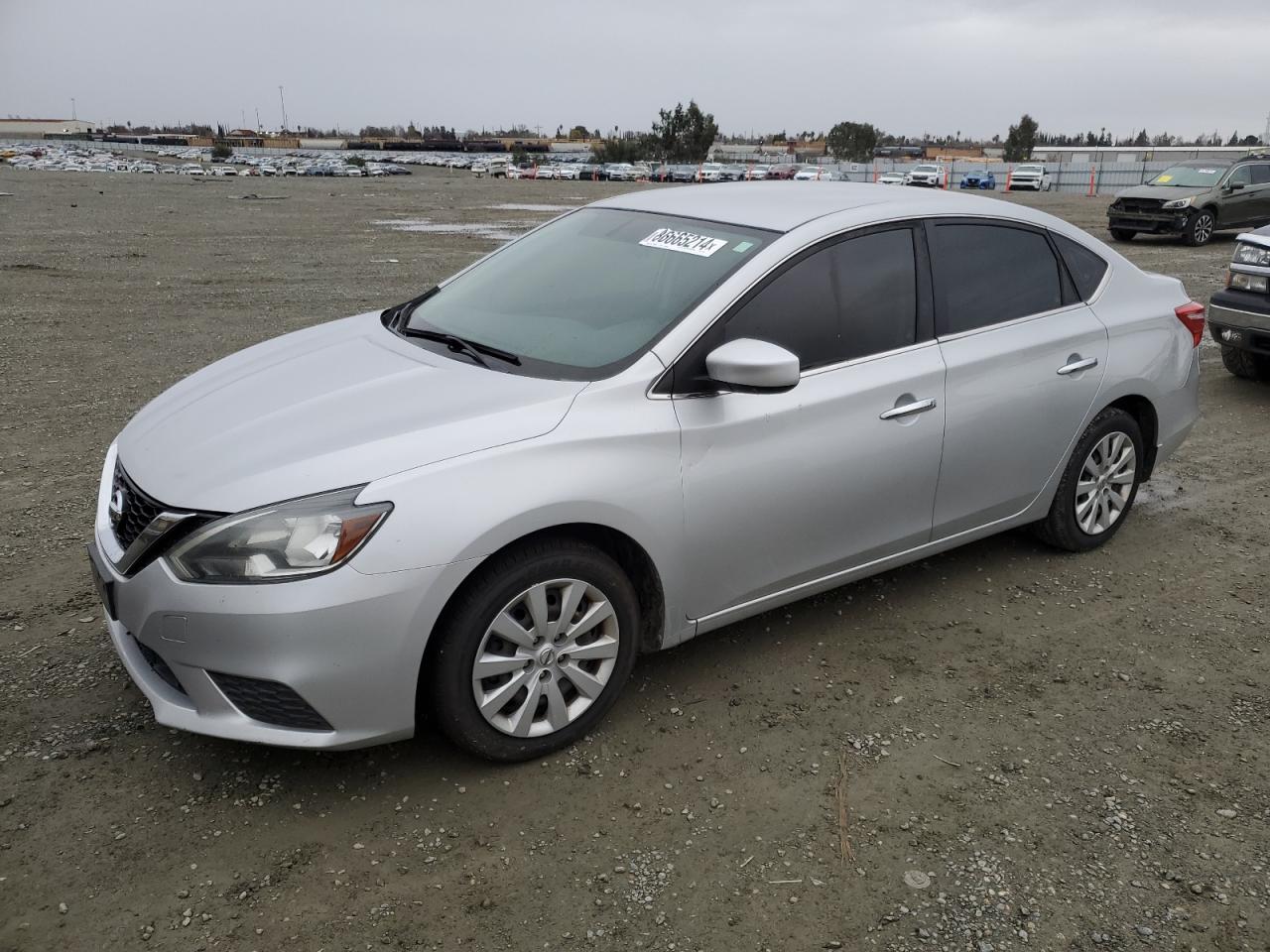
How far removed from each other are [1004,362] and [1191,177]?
19.4 meters

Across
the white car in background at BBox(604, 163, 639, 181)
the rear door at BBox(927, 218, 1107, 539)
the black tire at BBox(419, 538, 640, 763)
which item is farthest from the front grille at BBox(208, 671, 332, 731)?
the white car in background at BBox(604, 163, 639, 181)

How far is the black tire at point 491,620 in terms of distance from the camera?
2900 mm

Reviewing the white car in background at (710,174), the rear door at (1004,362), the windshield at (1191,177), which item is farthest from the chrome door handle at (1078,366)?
the white car in background at (710,174)

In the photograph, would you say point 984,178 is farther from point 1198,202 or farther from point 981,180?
point 1198,202

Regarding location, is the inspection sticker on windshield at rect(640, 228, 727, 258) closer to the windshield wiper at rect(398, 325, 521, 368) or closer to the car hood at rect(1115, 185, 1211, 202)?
the windshield wiper at rect(398, 325, 521, 368)

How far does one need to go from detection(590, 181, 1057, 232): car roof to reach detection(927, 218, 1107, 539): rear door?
11 centimetres

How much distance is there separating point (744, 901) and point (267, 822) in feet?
4.55

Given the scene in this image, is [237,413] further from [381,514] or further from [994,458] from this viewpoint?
[994,458]

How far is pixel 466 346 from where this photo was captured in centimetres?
363

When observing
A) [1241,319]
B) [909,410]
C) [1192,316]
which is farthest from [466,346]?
[1241,319]

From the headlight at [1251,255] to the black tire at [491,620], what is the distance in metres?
6.36

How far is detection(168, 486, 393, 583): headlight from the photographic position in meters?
2.73

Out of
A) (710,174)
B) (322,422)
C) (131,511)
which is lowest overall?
(710,174)

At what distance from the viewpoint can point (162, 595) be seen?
2.79 metres
